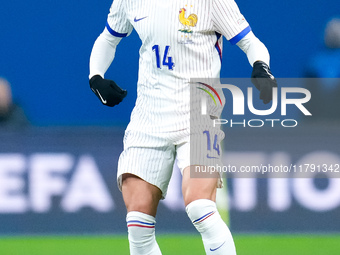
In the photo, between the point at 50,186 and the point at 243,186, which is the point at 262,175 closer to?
the point at 243,186

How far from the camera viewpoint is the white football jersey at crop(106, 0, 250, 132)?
3.44 m

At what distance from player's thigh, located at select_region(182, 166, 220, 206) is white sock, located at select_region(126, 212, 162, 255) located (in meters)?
0.19

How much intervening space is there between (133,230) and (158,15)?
862 mm

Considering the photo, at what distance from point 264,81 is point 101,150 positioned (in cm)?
209

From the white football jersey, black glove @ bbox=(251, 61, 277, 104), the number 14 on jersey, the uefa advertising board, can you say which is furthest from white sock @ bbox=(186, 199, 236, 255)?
the uefa advertising board

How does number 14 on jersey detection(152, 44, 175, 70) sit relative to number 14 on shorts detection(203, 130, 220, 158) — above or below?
above

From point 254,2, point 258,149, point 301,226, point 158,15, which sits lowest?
point 301,226

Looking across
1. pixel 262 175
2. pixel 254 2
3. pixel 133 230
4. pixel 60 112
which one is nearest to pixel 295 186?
pixel 262 175

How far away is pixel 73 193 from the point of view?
5109 millimetres

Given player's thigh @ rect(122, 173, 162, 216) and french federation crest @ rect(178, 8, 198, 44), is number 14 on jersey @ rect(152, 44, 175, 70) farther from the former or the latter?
player's thigh @ rect(122, 173, 162, 216)

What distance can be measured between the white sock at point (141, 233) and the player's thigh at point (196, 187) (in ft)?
0.64

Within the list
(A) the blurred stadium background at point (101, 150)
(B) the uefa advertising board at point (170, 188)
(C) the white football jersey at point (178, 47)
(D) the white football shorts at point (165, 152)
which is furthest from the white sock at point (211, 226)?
(B) the uefa advertising board at point (170, 188)

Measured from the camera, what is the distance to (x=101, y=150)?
206 inches

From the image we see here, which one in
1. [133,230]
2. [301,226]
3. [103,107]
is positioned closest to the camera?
[133,230]
